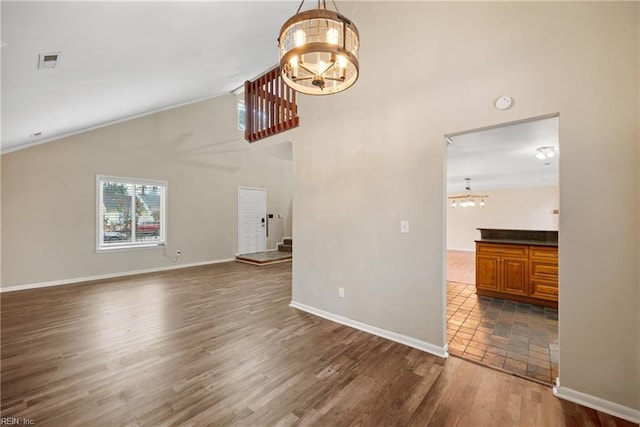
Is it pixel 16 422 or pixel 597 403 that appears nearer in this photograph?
pixel 16 422

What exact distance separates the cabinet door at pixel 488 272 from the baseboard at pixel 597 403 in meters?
2.50

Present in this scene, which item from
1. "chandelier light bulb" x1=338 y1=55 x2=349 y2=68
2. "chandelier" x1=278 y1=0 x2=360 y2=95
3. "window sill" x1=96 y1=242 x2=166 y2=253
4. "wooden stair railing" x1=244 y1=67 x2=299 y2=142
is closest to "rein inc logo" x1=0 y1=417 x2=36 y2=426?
"chandelier" x1=278 y1=0 x2=360 y2=95

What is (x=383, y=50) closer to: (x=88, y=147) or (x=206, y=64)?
(x=206, y=64)

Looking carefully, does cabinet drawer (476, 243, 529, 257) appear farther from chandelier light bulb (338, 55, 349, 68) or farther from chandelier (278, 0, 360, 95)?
chandelier light bulb (338, 55, 349, 68)

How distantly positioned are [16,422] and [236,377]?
1.33m

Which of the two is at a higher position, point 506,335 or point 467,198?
point 467,198

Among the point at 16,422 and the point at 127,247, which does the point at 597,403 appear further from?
the point at 127,247

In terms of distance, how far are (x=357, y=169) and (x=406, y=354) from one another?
1984 mm

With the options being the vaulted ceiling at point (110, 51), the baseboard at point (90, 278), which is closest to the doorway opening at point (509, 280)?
the vaulted ceiling at point (110, 51)

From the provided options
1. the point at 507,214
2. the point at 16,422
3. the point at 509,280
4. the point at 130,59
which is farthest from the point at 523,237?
the point at 507,214

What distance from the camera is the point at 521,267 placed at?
161 inches

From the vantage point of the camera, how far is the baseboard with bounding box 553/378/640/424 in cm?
176

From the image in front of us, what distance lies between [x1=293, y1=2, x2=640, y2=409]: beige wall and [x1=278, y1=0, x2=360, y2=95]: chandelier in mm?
1309

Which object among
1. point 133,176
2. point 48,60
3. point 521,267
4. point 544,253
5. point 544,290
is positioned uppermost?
point 48,60
